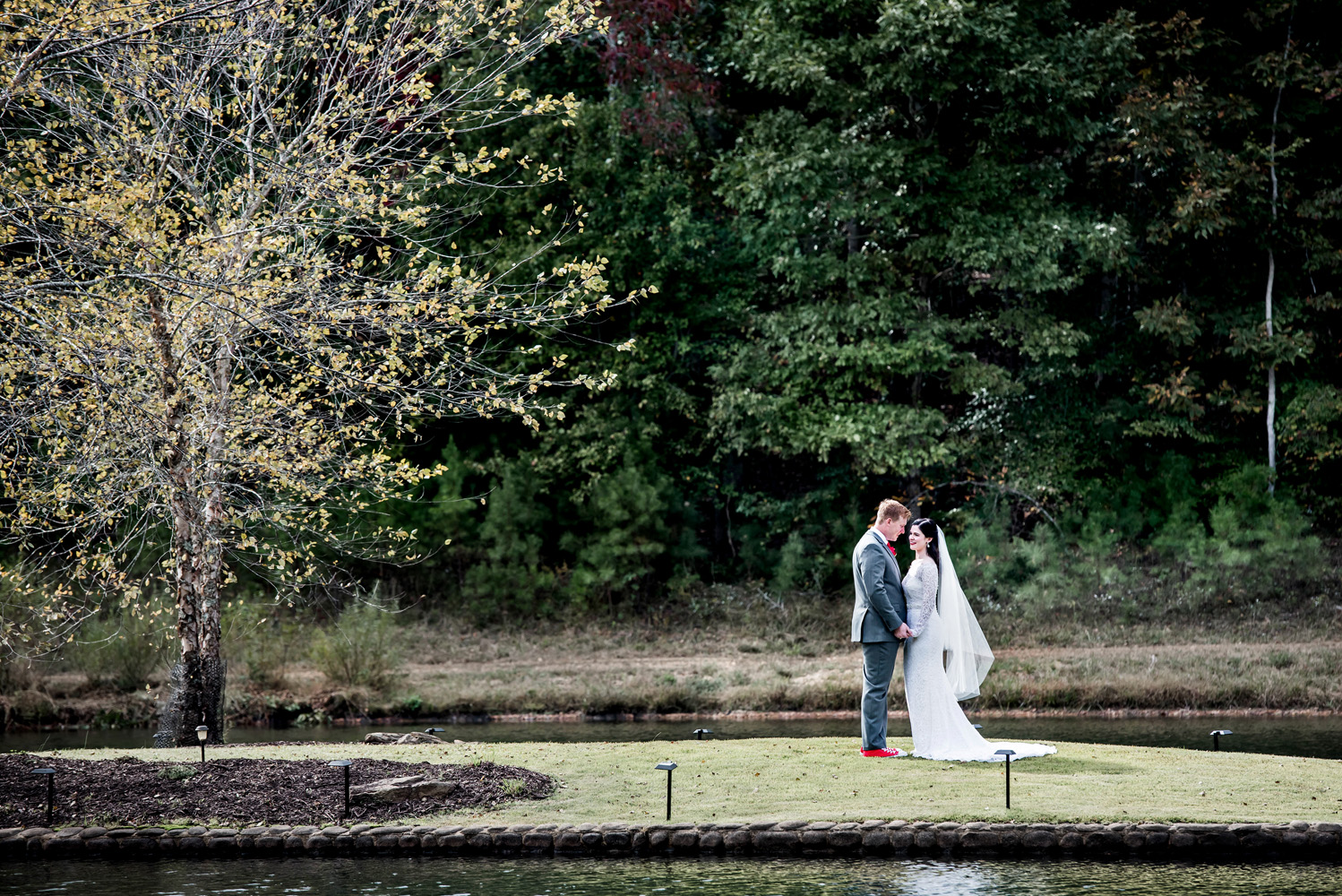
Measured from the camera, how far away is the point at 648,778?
11.1 metres

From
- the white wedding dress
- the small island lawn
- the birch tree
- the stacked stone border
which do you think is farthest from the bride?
the birch tree

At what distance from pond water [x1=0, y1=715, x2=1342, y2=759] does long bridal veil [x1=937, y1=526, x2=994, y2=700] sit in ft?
11.8

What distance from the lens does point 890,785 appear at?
10281 millimetres

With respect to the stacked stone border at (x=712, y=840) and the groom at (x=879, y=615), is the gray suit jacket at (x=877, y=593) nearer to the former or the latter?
the groom at (x=879, y=615)

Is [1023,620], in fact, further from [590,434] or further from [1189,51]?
[1189,51]

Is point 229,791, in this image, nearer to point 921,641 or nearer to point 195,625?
point 195,625

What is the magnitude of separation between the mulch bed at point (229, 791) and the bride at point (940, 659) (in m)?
3.21

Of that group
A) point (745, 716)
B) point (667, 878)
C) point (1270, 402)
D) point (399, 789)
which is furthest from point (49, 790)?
point (1270, 402)

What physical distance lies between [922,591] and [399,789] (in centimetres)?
464

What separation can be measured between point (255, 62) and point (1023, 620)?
16.1 metres

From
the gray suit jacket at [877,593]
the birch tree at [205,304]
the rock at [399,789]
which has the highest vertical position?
the birch tree at [205,304]

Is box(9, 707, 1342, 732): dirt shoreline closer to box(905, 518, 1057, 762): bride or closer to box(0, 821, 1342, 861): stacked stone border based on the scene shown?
box(905, 518, 1057, 762): bride

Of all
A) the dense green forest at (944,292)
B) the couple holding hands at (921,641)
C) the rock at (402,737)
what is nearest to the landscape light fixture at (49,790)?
the rock at (402,737)

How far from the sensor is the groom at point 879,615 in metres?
11.2
